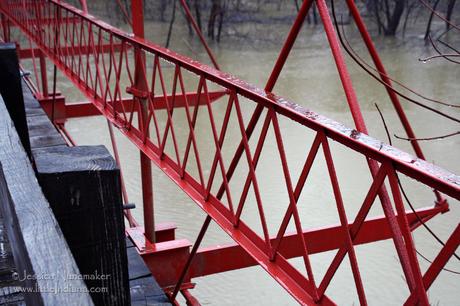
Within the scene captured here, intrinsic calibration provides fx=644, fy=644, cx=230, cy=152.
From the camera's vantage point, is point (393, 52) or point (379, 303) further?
point (393, 52)

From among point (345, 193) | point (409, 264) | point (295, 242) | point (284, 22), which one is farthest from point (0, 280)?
point (284, 22)

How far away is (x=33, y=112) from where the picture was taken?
6.72 m

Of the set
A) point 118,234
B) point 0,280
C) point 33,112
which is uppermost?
point 118,234

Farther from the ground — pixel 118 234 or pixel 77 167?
pixel 77 167

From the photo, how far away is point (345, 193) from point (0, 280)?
9326 mm

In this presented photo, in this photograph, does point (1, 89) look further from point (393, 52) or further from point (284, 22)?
point (284, 22)

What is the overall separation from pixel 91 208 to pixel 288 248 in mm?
3490

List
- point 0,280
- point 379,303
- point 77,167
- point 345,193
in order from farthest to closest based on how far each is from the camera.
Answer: point 345,193, point 379,303, point 0,280, point 77,167

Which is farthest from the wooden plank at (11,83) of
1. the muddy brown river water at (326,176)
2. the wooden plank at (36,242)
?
the muddy brown river water at (326,176)

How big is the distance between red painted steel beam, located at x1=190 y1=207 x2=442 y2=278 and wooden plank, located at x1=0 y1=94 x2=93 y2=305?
3634 mm

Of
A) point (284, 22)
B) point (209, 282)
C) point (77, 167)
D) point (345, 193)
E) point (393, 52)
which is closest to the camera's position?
point (77, 167)

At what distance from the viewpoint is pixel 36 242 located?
38.8 inches

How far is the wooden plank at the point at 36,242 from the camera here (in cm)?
91

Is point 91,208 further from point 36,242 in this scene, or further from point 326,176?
point 326,176
